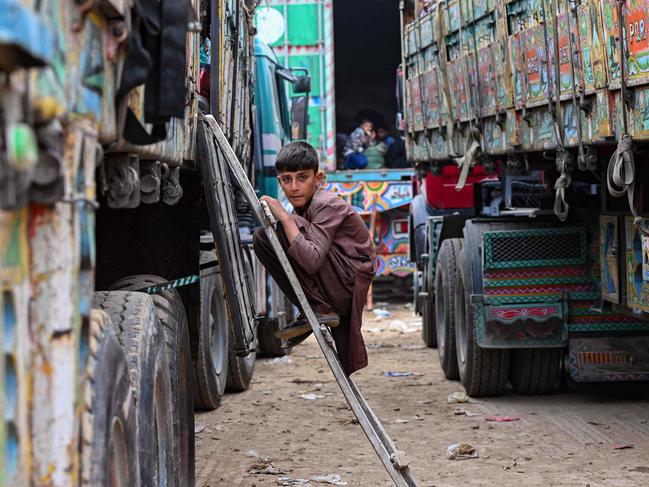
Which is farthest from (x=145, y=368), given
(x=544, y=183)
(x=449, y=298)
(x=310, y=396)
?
(x=449, y=298)

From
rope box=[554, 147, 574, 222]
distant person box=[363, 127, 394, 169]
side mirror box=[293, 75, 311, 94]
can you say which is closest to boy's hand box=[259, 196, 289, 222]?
rope box=[554, 147, 574, 222]

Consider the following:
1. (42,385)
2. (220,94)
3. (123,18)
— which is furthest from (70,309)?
(220,94)

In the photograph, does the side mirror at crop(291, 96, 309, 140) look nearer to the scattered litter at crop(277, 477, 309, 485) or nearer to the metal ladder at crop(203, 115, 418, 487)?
the scattered litter at crop(277, 477, 309, 485)

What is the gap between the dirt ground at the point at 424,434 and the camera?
6555 millimetres

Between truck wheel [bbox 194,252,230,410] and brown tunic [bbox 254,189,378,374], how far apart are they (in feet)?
8.16

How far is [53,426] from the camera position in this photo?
2.60 metres

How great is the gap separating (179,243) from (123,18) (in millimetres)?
3191

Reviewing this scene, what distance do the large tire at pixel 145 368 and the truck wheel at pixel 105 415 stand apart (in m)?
0.29

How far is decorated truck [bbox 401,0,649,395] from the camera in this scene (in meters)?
6.40

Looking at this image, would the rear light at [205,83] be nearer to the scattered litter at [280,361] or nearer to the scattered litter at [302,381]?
the scattered litter at [302,381]

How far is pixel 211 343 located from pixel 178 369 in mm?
3710

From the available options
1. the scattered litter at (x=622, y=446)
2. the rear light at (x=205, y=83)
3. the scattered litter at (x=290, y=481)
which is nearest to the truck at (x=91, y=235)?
the scattered litter at (x=290, y=481)

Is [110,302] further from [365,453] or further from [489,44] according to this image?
[489,44]

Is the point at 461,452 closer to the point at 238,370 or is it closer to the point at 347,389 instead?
the point at 347,389
